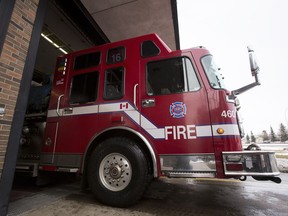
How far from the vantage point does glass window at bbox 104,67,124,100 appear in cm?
326

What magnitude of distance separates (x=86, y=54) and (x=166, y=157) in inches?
105

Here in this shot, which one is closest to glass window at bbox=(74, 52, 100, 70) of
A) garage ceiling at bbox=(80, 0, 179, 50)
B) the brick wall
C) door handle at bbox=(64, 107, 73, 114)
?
door handle at bbox=(64, 107, 73, 114)

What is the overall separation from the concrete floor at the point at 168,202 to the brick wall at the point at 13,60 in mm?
987

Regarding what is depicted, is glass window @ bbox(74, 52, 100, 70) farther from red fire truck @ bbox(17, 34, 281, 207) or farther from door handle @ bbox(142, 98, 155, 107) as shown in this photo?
door handle @ bbox(142, 98, 155, 107)

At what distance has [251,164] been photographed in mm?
2326

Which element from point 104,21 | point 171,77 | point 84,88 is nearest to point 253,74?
point 171,77

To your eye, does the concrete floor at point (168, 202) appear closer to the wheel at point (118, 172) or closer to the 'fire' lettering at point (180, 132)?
the wheel at point (118, 172)

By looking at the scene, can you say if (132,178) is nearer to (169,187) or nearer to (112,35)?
(169,187)

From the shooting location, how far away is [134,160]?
272 centimetres

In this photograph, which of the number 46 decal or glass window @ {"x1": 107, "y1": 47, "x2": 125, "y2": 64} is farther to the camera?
glass window @ {"x1": 107, "y1": 47, "x2": 125, "y2": 64}

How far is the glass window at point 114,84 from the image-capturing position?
326 cm

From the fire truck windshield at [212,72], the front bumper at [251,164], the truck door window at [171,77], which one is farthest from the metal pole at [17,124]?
the front bumper at [251,164]

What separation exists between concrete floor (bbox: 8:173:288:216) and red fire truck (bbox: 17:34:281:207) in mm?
318

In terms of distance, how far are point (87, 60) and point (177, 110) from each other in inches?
87.0
